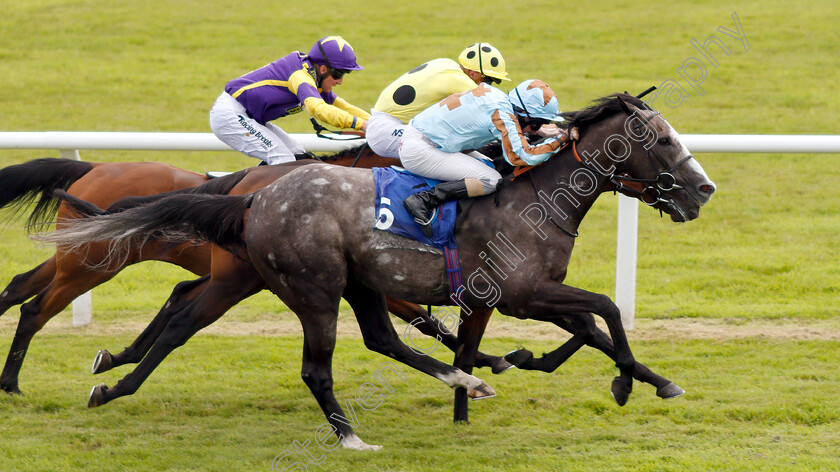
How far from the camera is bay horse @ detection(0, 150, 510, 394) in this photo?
5547 millimetres

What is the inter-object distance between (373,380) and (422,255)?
4.80 feet

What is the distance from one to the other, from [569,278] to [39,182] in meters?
4.41

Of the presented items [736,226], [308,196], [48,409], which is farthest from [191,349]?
[736,226]

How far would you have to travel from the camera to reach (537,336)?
6656 mm

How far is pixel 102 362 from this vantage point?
5.55 m

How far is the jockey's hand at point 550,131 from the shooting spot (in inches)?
181

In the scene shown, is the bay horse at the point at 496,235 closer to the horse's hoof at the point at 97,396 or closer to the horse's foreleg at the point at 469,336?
the horse's foreleg at the point at 469,336

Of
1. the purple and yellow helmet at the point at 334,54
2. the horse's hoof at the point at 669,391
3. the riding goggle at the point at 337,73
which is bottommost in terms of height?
the horse's hoof at the point at 669,391

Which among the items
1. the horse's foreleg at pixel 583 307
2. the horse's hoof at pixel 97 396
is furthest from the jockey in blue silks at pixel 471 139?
the horse's hoof at pixel 97 396

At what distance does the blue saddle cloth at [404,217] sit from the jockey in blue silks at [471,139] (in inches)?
1.6

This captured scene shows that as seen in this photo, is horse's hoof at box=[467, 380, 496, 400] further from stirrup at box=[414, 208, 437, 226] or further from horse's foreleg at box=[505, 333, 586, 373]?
stirrup at box=[414, 208, 437, 226]

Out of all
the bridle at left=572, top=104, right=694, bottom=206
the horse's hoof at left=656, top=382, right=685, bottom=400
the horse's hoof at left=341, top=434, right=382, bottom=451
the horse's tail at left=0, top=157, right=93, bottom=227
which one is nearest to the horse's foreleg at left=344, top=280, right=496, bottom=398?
the horse's hoof at left=341, top=434, right=382, bottom=451

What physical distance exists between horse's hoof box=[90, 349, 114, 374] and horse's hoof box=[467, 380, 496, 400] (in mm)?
2169

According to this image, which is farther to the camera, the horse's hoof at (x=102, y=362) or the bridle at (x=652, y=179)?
the horse's hoof at (x=102, y=362)
